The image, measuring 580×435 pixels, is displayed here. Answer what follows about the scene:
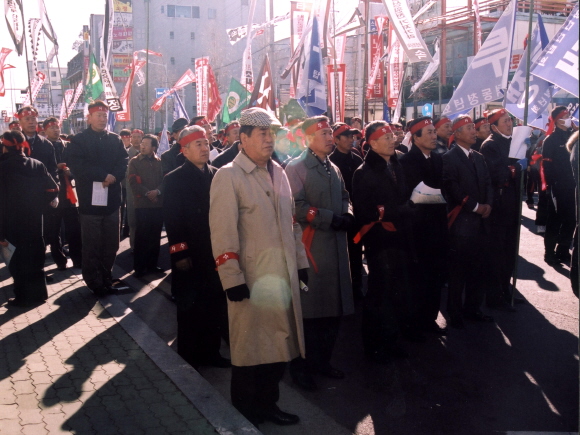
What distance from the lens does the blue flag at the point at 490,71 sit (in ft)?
22.9

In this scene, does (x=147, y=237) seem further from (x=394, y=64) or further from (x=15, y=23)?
(x=394, y=64)

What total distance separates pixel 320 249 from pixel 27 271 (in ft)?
12.5

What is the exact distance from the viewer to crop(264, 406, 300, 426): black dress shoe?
425 centimetres

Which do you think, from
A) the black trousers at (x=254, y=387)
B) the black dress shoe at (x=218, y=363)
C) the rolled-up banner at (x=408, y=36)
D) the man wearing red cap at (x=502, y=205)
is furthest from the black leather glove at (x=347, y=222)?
the rolled-up banner at (x=408, y=36)

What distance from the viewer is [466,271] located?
6.62 m

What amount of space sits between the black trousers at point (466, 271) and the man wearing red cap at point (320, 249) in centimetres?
178

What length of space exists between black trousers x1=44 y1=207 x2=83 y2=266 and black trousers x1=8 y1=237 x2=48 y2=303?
1855mm

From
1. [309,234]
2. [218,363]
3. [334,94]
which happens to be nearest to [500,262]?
[309,234]

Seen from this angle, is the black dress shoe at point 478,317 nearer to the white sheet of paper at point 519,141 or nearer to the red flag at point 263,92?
the white sheet of paper at point 519,141

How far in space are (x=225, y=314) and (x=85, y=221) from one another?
9.23ft

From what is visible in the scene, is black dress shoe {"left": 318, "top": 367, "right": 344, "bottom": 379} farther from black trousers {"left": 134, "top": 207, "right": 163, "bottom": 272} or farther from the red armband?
black trousers {"left": 134, "top": 207, "right": 163, "bottom": 272}

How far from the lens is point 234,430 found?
3871 millimetres

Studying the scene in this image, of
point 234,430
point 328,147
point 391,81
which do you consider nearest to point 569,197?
point 328,147

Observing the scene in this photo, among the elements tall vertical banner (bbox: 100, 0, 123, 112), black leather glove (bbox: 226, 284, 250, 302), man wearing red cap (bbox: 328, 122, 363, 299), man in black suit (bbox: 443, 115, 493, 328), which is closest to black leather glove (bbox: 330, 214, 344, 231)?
black leather glove (bbox: 226, 284, 250, 302)
